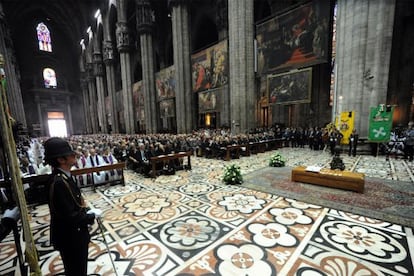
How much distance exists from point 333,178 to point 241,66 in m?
11.3

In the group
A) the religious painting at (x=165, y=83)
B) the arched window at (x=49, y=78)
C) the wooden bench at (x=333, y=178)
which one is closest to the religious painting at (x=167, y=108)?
the religious painting at (x=165, y=83)

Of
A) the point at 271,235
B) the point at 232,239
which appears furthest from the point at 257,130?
the point at 232,239

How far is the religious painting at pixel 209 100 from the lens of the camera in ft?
59.4

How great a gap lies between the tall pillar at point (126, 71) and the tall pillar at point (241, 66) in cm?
1811

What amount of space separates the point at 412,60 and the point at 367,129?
11.7 meters

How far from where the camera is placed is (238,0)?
1374cm

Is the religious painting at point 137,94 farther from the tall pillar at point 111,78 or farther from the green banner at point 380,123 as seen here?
the green banner at point 380,123

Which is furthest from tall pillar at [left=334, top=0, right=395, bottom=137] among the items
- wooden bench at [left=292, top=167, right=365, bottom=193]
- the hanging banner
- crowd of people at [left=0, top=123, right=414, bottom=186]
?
wooden bench at [left=292, top=167, right=365, bottom=193]

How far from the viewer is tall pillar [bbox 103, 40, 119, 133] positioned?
30875 millimetres

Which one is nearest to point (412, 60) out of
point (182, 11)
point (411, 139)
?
point (411, 139)

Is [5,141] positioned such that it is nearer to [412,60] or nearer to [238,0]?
[238,0]

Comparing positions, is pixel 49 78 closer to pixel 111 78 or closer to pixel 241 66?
pixel 111 78

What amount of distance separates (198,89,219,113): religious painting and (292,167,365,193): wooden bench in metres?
12.9

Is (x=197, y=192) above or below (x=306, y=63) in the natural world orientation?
below
